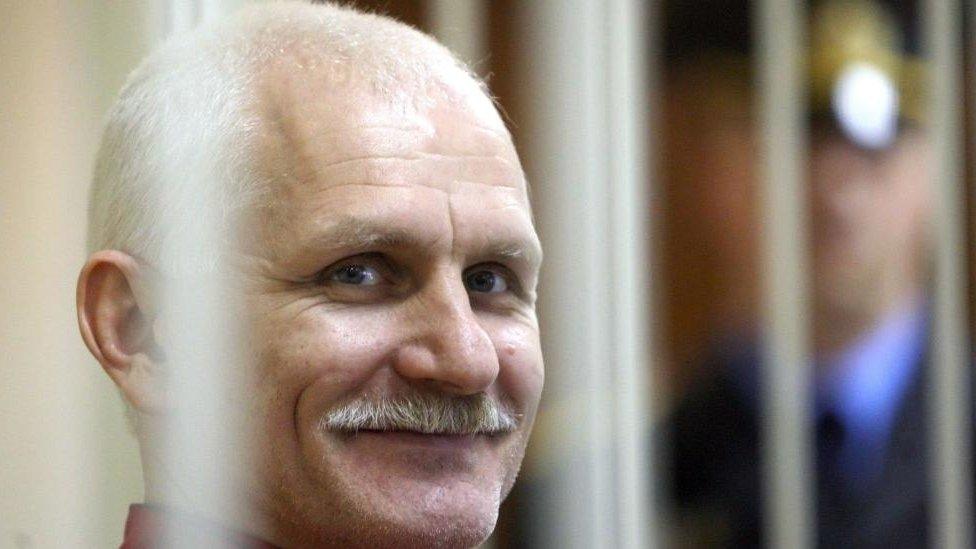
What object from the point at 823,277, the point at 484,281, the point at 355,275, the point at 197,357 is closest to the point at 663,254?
the point at 823,277

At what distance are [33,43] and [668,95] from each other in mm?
1431

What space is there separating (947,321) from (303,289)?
1.23m

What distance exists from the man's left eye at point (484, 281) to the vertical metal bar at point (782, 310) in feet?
2.45

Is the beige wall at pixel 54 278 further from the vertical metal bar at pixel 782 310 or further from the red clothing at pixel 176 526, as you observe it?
the vertical metal bar at pixel 782 310

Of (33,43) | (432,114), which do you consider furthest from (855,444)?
(33,43)

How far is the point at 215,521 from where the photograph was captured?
138 cm

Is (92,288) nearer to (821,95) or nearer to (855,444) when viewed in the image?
(855,444)

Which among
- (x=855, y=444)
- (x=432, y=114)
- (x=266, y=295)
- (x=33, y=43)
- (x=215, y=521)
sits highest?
(x=33, y=43)

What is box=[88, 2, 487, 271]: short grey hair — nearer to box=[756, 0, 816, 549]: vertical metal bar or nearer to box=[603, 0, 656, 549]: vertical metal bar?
box=[603, 0, 656, 549]: vertical metal bar

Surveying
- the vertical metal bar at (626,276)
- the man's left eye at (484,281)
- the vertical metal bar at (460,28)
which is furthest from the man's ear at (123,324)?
the vertical metal bar at (626,276)

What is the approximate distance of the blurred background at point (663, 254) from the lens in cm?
132

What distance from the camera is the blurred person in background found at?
2.20m

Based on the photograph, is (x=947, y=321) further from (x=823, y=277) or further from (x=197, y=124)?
(x=197, y=124)

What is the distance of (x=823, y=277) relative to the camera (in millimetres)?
2477
